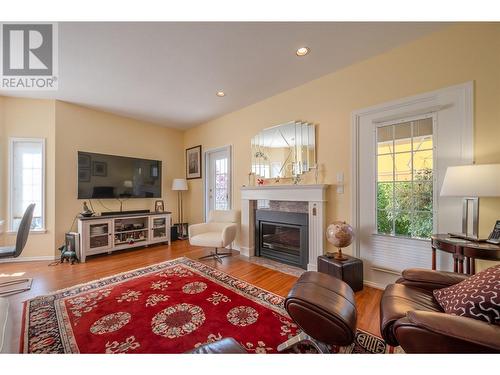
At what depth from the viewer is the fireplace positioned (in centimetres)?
301

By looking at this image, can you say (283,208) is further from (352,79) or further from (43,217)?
(43,217)

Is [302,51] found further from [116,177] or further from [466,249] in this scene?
[116,177]

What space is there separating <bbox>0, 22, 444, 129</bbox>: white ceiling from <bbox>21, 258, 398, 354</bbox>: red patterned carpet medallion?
255 centimetres

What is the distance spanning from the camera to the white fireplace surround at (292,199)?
2760 mm

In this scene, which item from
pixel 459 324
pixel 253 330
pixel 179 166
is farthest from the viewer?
pixel 179 166

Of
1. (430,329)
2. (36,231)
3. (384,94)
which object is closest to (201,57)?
(384,94)

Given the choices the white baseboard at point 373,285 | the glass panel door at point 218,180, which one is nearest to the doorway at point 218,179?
the glass panel door at point 218,180

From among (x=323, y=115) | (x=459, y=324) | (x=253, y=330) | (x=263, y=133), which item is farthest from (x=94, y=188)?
(x=459, y=324)

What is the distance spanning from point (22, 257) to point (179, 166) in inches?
122

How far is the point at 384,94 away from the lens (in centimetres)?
236

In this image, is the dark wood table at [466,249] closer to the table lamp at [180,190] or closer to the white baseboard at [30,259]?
the table lamp at [180,190]

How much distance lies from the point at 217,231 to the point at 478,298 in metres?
3.21

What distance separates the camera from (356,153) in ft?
8.38

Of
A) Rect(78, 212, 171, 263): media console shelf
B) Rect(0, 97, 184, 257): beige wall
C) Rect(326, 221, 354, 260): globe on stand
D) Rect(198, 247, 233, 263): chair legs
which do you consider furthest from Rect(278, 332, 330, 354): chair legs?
Rect(0, 97, 184, 257): beige wall
